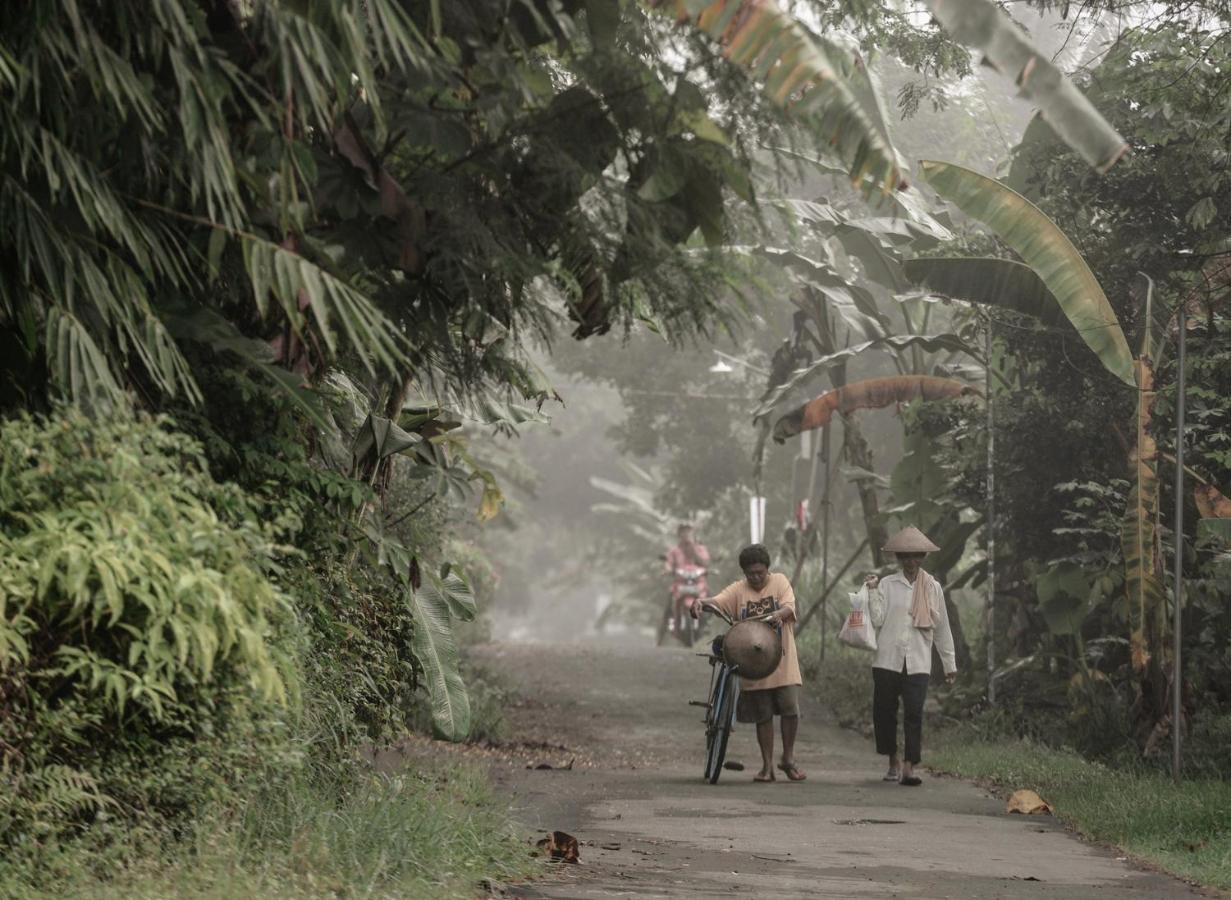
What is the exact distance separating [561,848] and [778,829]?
87.4 inches

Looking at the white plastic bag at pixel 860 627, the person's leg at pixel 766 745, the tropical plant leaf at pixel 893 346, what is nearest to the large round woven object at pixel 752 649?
the person's leg at pixel 766 745

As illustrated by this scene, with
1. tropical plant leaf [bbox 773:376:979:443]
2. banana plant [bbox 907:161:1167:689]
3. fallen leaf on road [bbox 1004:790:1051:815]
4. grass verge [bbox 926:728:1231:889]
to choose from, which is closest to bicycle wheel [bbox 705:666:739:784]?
grass verge [bbox 926:728:1231:889]

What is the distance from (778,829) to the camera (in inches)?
445

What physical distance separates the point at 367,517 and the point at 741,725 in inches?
395

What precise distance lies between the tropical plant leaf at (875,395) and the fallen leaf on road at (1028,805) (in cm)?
708

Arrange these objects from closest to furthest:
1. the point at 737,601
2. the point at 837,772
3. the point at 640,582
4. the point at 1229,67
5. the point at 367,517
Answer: the point at 367,517, the point at 1229,67, the point at 737,601, the point at 837,772, the point at 640,582

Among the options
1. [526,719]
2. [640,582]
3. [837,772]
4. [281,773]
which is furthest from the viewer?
[640,582]

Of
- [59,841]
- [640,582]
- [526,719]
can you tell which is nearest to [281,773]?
[59,841]

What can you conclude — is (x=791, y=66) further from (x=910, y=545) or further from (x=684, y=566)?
(x=684, y=566)

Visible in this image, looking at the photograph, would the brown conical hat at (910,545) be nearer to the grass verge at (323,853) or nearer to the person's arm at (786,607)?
the person's arm at (786,607)

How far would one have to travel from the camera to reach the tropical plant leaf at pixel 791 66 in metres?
7.94

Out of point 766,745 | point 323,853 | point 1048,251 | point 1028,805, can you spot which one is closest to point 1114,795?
point 1028,805

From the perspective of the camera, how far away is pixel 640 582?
5238 cm

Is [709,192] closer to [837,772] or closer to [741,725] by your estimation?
[837,772]
